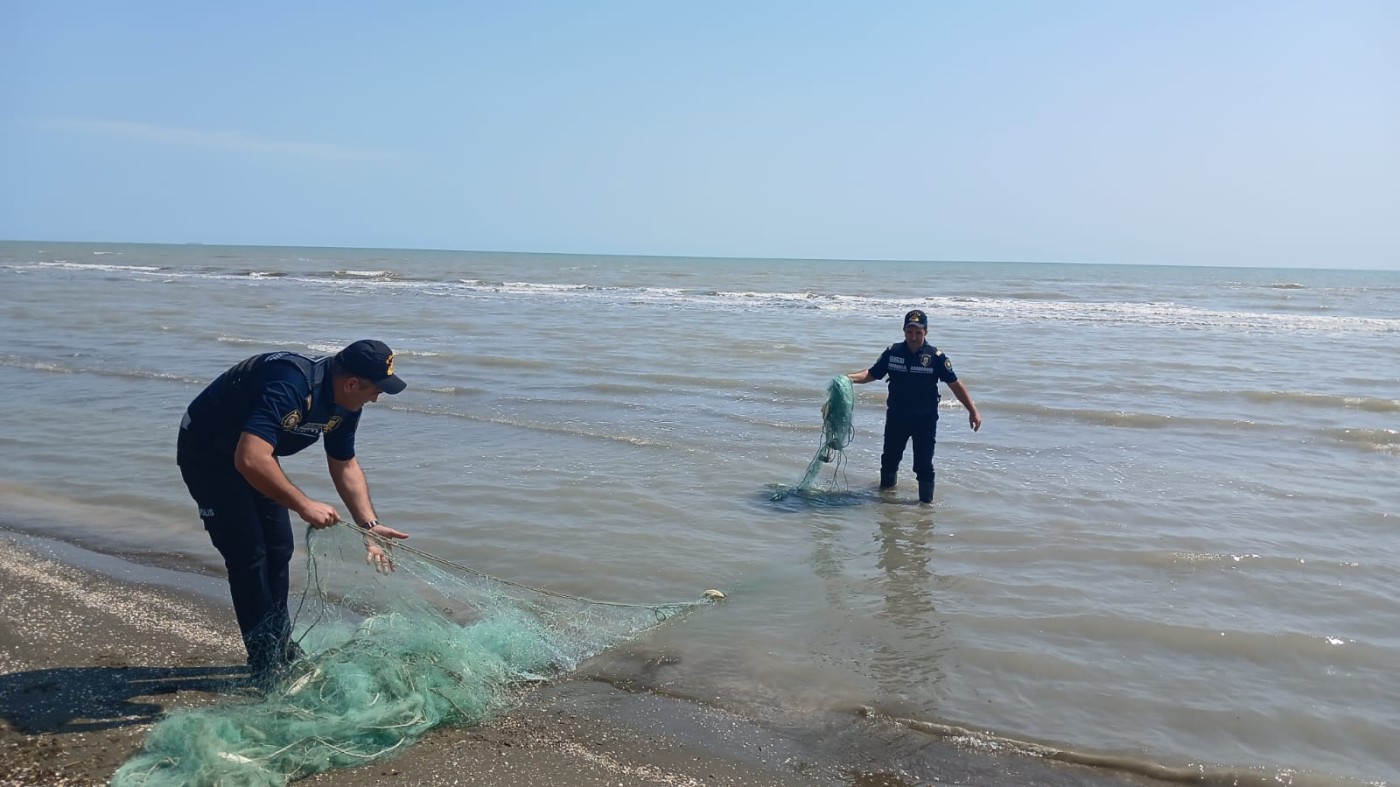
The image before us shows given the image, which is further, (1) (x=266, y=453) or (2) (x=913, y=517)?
(2) (x=913, y=517)

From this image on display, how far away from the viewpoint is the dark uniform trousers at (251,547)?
12.7 ft

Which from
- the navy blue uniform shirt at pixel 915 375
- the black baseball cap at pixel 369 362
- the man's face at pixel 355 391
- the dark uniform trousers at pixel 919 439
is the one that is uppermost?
the black baseball cap at pixel 369 362

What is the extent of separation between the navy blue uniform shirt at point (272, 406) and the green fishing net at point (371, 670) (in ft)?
1.65

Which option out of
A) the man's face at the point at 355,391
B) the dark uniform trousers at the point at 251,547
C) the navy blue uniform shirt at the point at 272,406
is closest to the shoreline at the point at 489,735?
the dark uniform trousers at the point at 251,547

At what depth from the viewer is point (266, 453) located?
140 inches

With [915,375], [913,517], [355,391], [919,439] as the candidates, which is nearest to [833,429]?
[919,439]

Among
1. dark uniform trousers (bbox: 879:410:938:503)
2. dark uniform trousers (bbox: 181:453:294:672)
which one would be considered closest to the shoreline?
dark uniform trousers (bbox: 181:453:294:672)

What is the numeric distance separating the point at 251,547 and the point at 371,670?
0.69m

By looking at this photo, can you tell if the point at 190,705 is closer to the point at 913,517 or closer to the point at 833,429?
the point at 913,517

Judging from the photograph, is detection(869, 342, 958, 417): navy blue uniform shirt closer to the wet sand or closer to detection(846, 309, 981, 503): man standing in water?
detection(846, 309, 981, 503): man standing in water

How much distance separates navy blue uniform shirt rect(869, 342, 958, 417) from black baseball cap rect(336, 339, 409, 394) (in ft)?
16.7

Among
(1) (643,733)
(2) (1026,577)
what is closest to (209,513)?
(1) (643,733)

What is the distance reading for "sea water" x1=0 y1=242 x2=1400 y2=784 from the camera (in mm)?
4672

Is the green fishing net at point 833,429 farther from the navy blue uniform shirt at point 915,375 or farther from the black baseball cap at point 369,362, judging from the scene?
the black baseball cap at point 369,362
